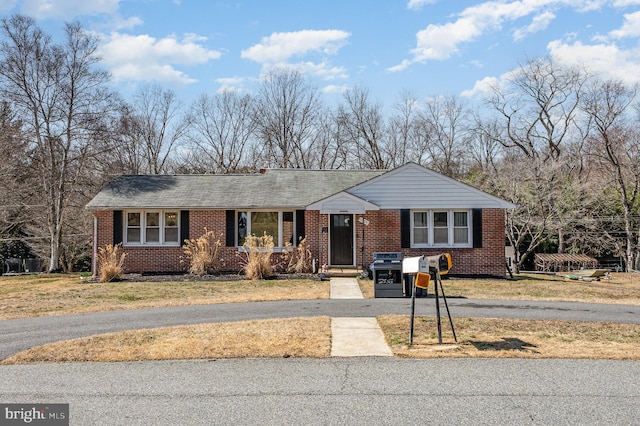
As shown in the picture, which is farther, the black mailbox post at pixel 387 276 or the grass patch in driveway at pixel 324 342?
the black mailbox post at pixel 387 276

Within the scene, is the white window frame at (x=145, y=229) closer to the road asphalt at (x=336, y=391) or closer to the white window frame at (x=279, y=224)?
the white window frame at (x=279, y=224)

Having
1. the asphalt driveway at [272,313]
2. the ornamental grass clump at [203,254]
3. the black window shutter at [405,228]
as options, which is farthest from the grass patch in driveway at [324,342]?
the ornamental grass clump at [203,254]

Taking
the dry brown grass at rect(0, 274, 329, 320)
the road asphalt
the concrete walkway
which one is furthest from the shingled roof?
the road asphalt

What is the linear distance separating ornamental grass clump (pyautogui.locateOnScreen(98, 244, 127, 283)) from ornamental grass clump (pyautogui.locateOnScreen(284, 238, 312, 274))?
20.1ft

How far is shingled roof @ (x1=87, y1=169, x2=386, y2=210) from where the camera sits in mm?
19609

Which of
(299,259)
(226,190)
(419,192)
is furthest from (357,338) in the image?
(226,190)

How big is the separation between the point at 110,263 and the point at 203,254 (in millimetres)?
3304

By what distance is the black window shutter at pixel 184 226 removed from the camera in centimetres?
1973

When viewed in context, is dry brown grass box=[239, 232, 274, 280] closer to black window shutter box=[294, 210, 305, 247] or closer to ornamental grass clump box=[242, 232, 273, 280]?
ornamental grass clump box=[242, 232, 273, 280]

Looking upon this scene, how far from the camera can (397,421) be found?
16.9 ft

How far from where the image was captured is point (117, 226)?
1969 centimetres

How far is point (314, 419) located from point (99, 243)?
55.1 ft

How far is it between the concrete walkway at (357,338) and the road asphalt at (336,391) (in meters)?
0.33

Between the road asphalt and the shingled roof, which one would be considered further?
the shingled roof
